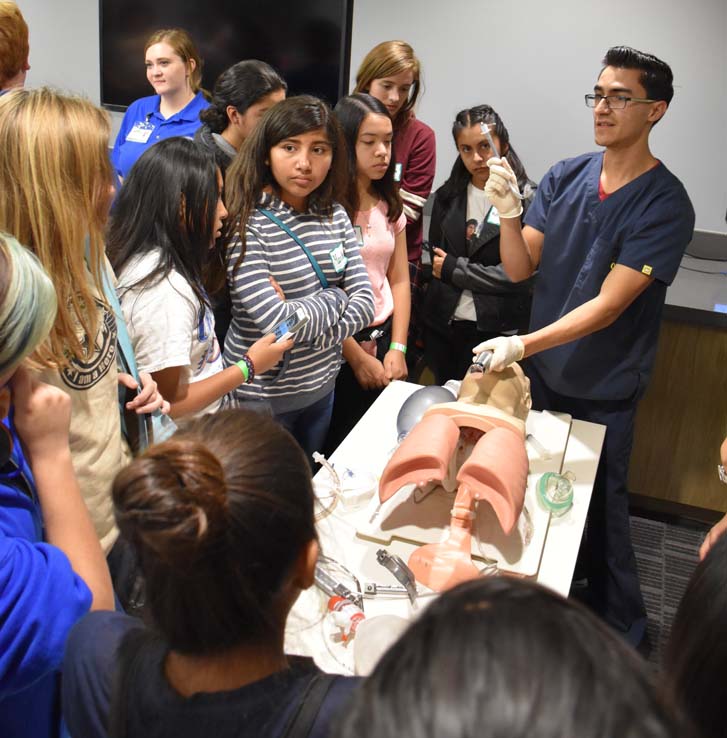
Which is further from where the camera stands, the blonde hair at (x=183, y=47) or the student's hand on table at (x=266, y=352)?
the blonde hair at (x=183, y=47)

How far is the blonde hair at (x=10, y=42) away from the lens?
1.99 meters

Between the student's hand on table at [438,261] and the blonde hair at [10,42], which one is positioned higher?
the blonde hair at [10,42]

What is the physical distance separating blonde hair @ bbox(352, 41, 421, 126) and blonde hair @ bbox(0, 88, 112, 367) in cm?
158

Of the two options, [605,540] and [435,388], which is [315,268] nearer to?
[435,388]

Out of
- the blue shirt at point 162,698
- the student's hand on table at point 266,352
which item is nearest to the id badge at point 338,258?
the student's hand on table at point 266,352

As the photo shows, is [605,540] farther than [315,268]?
Yes

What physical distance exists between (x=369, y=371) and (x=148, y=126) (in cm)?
139

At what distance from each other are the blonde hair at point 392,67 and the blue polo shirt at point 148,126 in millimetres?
632

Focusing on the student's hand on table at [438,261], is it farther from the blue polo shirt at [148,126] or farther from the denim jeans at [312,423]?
the blue polo shirt at [148,126]

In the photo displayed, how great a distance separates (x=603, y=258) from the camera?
1.90m

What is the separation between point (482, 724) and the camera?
15.6 inches

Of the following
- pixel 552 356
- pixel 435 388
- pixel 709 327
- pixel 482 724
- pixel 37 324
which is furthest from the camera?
pixel 709 327

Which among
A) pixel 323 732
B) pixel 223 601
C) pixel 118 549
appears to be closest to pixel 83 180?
pixel 118 549

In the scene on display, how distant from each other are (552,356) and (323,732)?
1.51m
